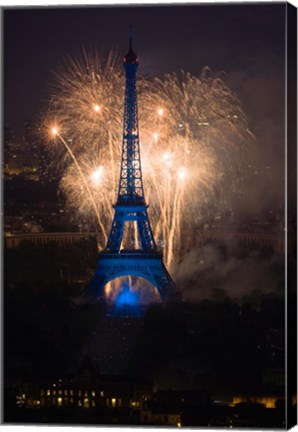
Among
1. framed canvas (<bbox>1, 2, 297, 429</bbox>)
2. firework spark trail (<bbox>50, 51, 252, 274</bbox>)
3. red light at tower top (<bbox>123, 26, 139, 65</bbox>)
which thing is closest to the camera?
framed canvas (<bbox>1, 2, 297, 429</bbox>)

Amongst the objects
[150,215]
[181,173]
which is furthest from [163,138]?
[150,215]


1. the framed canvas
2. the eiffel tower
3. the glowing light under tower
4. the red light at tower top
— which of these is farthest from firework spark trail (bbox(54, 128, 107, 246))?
the red light at tower top

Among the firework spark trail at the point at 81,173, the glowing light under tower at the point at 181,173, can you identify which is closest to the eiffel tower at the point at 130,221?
the firework spark trail at the point at 81,173

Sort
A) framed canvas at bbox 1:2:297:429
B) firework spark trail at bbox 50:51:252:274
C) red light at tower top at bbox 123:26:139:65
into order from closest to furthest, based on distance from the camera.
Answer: framed canvas at bbox 1:2:297:429
firework spark trail at bbox 50:51:252:274
red light at tower top at bbox 123:26:139:65

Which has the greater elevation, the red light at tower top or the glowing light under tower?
the red light at tower top

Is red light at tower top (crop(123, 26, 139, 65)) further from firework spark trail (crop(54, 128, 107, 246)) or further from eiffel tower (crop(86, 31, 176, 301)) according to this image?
firework spark trail (crop(54, 128, 107, 246))

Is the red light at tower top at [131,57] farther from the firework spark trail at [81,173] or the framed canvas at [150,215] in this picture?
the firework spark trail at [81,173]
